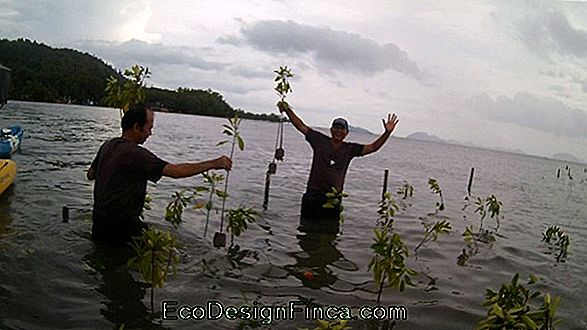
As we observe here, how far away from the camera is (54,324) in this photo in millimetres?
5004

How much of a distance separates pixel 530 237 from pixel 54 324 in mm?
13565

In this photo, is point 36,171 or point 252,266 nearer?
point 252,266

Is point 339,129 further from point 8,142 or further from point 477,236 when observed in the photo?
point 8,142

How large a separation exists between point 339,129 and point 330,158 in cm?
63

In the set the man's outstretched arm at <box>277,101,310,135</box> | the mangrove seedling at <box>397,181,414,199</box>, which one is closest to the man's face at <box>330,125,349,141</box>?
the man's outstretched arm at <box>277,101,310,135</box>

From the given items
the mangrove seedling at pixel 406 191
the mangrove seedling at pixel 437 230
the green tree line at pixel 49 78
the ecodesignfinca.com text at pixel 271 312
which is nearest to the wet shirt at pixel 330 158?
Result: the mangrove seedling at pixel 437 230

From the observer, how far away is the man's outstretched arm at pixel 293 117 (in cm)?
959

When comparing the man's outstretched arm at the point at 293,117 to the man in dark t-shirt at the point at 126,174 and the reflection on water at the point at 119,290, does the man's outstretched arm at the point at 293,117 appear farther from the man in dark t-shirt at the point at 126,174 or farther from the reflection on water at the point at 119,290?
the reflection on water at the point at 119,290

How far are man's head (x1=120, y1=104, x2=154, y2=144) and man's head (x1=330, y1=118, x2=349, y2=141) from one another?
173 inches

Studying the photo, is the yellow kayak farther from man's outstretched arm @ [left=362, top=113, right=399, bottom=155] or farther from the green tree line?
the green tree line

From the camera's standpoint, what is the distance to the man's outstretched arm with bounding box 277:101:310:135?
959 cm

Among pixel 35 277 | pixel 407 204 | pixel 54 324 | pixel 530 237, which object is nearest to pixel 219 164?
pixel 54 324

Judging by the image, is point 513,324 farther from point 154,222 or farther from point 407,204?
point 407,204

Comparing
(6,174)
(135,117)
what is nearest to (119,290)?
(135,117)
